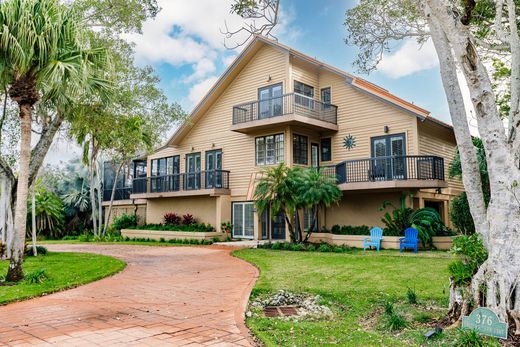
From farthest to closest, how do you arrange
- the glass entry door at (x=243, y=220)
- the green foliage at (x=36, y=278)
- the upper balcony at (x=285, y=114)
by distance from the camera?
the glass entry door at (x=243, y=220) → the upper balcony at (x=285, y=114) → the green foliage at (x=36, y=278)

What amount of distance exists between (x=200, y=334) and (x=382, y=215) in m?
15.0

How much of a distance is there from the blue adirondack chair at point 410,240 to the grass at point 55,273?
1035 cm

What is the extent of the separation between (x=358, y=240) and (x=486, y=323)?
43.0 ft

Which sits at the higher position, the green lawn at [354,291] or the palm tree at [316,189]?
the palm tree at [316,189]

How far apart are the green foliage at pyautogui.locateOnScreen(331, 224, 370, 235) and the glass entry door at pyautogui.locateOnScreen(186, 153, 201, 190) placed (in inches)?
341

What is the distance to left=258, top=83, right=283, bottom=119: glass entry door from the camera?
20109 millimetres

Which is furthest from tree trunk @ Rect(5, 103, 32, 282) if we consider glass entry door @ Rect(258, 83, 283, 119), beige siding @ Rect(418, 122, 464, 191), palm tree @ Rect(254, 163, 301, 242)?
beige siding @ Rect(418, 122, 464, 191)

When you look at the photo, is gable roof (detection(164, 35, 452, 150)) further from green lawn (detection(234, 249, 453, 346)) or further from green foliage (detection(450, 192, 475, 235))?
green lawn (detection(234, 249, 453, 346))

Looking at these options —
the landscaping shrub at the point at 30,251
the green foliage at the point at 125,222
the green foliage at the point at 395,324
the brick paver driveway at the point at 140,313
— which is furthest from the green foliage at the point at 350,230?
the green foliage at the point at 125,222

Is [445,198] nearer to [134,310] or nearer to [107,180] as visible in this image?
[134,310]

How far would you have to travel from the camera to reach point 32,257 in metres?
14.2

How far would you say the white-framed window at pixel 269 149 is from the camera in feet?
68.2

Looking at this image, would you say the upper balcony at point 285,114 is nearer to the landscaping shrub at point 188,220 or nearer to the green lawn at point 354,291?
the landscaping shrub at point 188,220

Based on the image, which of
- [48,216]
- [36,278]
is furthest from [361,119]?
[48,216]
